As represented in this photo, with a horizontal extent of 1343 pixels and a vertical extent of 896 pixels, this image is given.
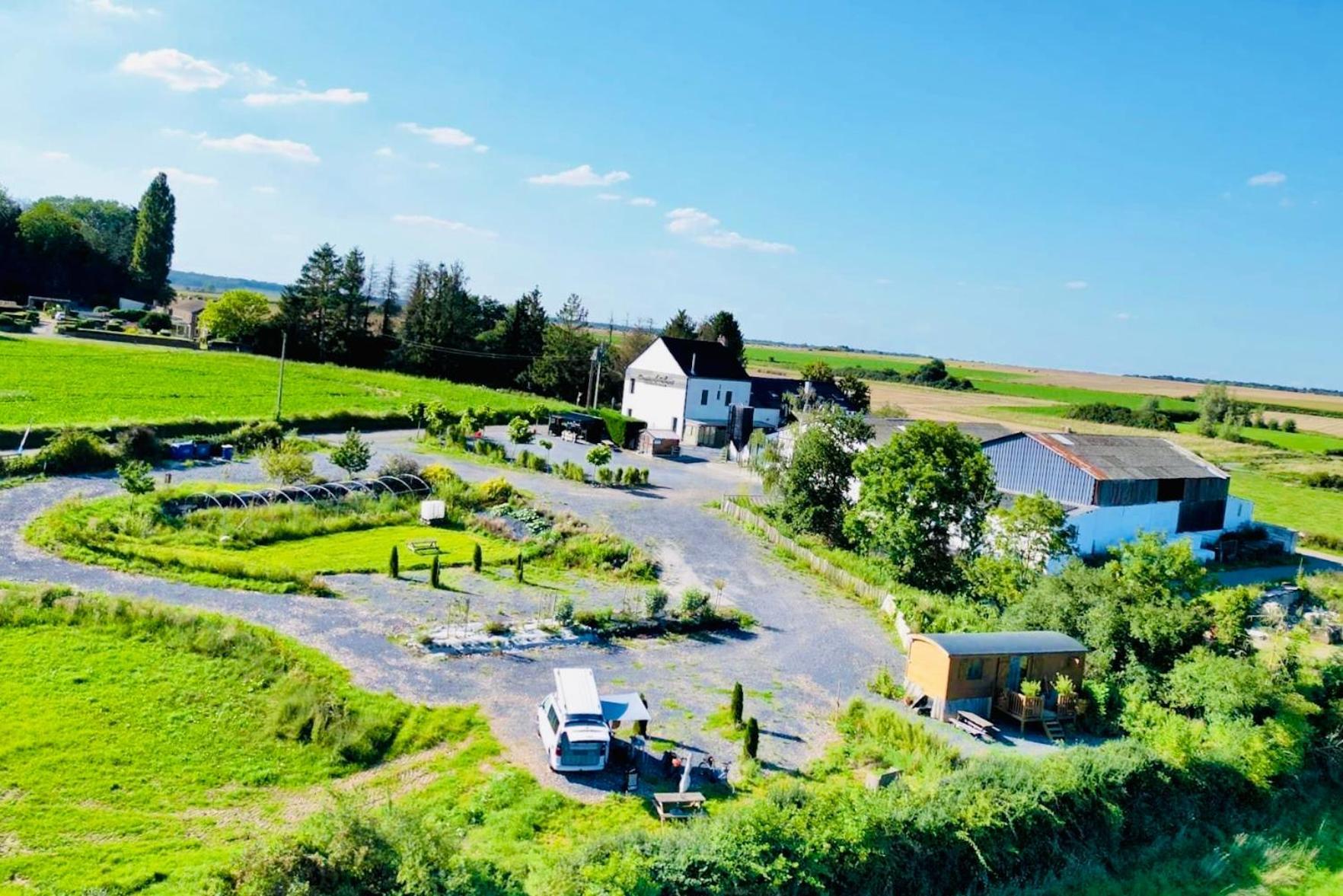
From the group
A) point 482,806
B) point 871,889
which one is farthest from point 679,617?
point 871,889

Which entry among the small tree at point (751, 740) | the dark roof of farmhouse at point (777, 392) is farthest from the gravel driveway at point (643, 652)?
the dark roof of farmhouse at point (777, 392)

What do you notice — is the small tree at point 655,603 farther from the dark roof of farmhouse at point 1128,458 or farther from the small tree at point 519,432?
the small tree at point 519,432

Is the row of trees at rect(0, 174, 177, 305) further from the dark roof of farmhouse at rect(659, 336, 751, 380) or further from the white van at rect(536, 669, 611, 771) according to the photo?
the white van at rect(536, 669, 611, 771)

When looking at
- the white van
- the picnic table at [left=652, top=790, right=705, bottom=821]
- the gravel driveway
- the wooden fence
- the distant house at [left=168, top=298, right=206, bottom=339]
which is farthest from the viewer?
the distant house at [left=168, top=298, right=206, bottom=339]

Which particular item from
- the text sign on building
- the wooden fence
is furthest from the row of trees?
the wooden fence

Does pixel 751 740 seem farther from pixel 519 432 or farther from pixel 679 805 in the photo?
pixel 519 432

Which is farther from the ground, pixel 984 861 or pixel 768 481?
pixel 768 481

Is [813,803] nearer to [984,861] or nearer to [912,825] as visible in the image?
[912,825]
